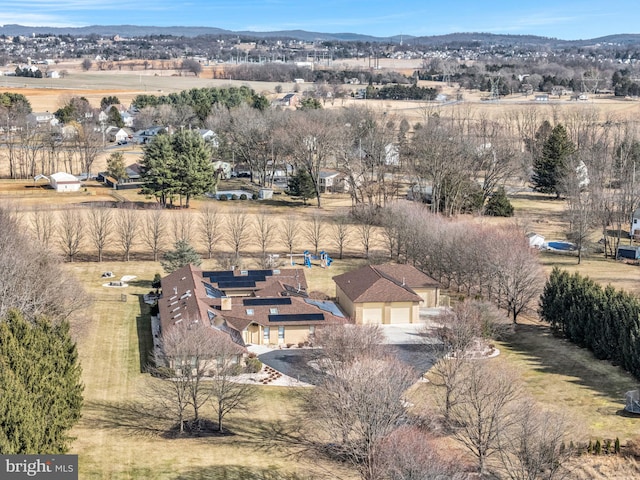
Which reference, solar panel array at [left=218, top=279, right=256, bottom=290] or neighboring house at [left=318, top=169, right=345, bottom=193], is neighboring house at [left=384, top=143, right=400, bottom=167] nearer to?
neighboring house at [left=318, top=169, right=345, bottom=193]

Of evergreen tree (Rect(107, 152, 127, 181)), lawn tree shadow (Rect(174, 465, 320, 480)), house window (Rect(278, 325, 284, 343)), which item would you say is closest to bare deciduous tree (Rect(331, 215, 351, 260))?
house window (Rect(278, 325, 284, 343))

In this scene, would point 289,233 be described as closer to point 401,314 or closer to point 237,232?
point 237,232

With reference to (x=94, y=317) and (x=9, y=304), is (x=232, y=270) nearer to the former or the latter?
(x=94, y=317)

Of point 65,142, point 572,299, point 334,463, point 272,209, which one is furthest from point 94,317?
point 65,142

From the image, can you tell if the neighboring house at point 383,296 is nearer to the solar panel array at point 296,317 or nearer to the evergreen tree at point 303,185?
the solar panel array at point 296,317

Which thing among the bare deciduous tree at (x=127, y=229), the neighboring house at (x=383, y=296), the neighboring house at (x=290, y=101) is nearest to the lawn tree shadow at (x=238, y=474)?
the neighboring house at (x=383, y=296)
